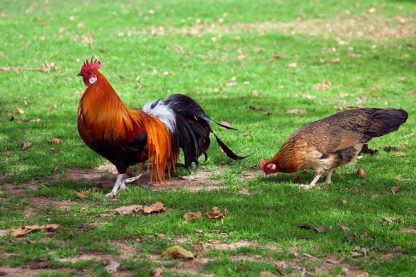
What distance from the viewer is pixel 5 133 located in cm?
1177

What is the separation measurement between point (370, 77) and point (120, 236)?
1089 centimetres

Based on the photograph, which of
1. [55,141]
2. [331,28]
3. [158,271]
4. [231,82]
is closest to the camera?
[158,271]

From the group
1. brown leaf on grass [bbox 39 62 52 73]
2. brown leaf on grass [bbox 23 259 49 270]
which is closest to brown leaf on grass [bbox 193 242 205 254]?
brown leaf on grass [bbox 23 259 49 270]

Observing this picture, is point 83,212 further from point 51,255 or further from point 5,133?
point 5,133

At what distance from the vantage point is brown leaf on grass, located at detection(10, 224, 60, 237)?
23.7ft

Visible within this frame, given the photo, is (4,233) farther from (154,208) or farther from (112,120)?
(112,120)

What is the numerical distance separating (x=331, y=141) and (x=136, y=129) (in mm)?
2387

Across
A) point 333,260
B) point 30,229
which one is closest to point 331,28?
point 333,260

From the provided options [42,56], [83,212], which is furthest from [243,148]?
[42,56]

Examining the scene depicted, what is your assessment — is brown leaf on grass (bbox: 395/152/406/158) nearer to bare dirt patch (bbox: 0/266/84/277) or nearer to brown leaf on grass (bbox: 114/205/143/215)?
brown leaf on grass (bbox: 114/205/143/215)

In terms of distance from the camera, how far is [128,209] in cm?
807

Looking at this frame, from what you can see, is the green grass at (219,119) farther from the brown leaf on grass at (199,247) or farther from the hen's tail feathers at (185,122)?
the hen's tail feathers at (185,122)

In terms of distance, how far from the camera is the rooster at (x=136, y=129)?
28.2ft

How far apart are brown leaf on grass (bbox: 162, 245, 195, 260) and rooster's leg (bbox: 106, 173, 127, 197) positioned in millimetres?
2251
